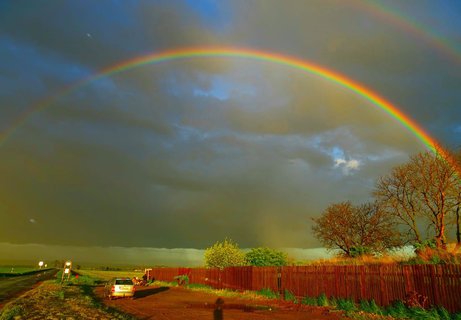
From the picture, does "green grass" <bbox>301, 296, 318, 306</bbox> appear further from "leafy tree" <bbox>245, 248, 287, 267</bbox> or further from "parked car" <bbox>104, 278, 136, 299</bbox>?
"leafy tree" <bbox>245, 248, 287, 267</bbox>

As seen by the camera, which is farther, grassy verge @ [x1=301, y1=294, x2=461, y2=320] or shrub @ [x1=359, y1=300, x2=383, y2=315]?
shrub @ [x1=359, y1=300, x2=383, y2=315]

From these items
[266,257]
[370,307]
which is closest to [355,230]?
[266,257]

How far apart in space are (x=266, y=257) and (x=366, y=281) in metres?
26.3

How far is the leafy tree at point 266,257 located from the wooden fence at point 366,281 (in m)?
9.11

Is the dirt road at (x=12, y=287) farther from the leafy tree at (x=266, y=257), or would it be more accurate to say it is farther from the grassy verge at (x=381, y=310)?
the leafy tree at (x=266, y=257)

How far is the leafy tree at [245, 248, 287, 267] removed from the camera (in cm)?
4469

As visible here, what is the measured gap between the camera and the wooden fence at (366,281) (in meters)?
16.1

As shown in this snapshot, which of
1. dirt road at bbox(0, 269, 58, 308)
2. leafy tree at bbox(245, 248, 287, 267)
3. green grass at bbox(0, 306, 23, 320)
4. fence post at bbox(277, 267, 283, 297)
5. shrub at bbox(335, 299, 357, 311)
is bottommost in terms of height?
dirt road at bbox(0, 269, 58, 308)

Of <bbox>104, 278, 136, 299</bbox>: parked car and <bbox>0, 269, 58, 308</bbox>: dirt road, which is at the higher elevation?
<bbox>104, 278, 136, 299</bbox>: parked car

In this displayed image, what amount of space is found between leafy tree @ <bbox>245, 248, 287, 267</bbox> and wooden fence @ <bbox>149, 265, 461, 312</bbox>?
911cm

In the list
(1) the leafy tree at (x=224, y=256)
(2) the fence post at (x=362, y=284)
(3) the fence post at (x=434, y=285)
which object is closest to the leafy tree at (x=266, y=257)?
(1) the leafy tree at (x=224, y=256)

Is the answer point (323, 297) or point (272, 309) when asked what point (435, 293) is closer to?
point (323, 297)

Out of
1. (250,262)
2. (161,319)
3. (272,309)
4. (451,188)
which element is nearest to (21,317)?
(161,319)

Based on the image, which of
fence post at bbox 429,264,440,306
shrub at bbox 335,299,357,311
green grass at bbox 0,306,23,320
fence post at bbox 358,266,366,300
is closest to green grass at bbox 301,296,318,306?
shrub at bbox 335,299,357,311
